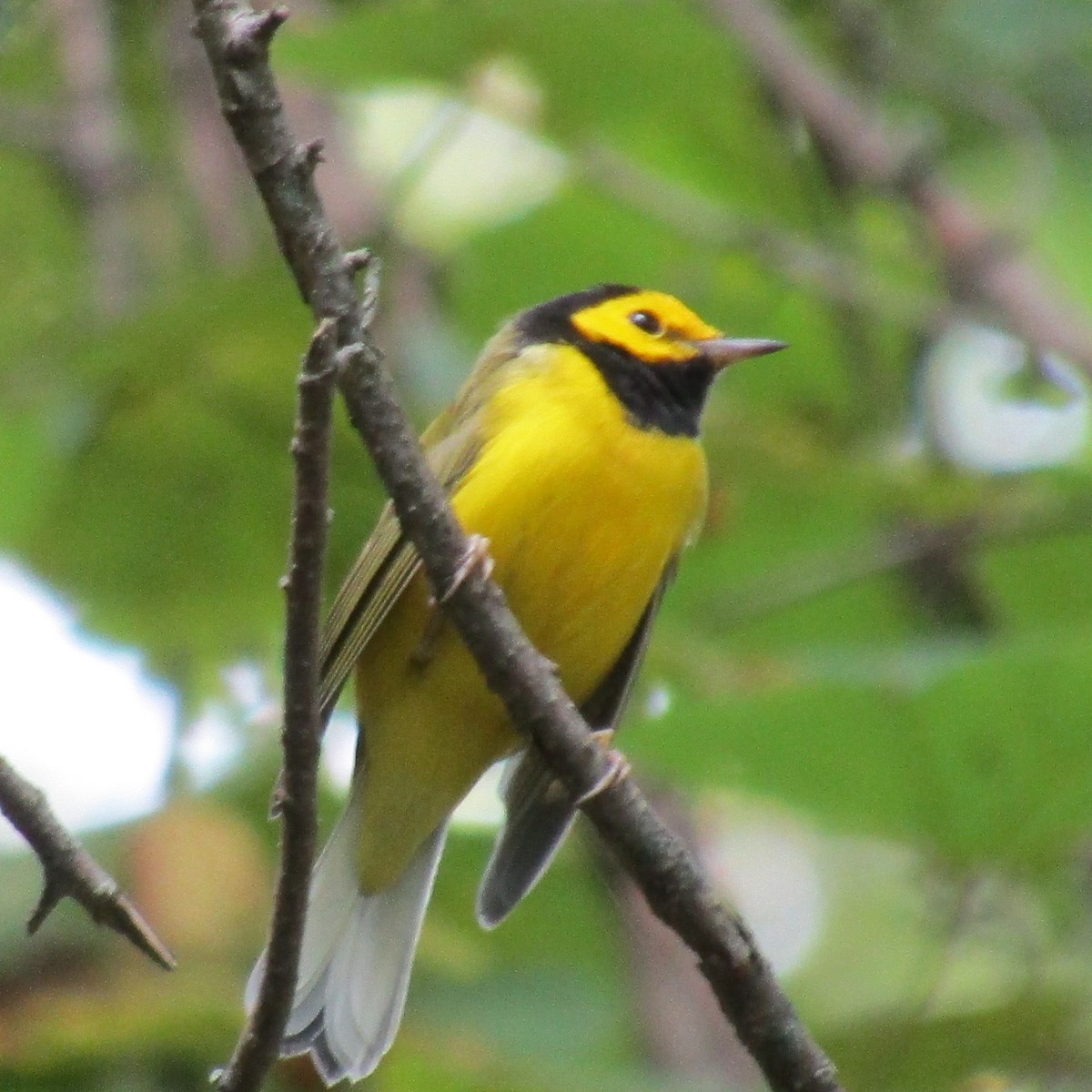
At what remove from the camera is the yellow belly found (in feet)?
13.8

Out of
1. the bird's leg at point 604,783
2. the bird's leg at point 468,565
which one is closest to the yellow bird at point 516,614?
the bird's leg at point 604,783

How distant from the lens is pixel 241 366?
512 centimetres

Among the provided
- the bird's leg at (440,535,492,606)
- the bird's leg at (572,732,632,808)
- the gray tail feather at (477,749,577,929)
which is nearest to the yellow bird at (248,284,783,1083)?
the gray tail feather at (477,749,577,929)

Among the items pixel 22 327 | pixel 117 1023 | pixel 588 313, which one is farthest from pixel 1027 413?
pixel 117 1023

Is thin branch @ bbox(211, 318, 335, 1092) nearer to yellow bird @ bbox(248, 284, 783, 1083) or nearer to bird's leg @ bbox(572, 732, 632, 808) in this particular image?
bird's leg @ bbox(572, 732, 632, 808)

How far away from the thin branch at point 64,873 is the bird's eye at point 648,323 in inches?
97.6

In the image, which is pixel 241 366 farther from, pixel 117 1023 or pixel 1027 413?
pixel 1027 413

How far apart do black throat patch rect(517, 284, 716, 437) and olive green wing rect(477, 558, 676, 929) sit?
37cm

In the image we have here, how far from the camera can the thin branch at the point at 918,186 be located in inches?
224

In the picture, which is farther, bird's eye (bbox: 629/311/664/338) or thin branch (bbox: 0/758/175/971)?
bird's eye (bbox: 629/311/664/338)

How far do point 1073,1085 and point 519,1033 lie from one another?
4.02ft

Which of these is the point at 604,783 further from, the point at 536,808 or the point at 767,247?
the point at 767,247

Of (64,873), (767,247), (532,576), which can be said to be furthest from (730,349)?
(64,873)

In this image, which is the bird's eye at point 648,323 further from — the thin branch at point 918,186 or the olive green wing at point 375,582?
the thin branch at point 918,186
